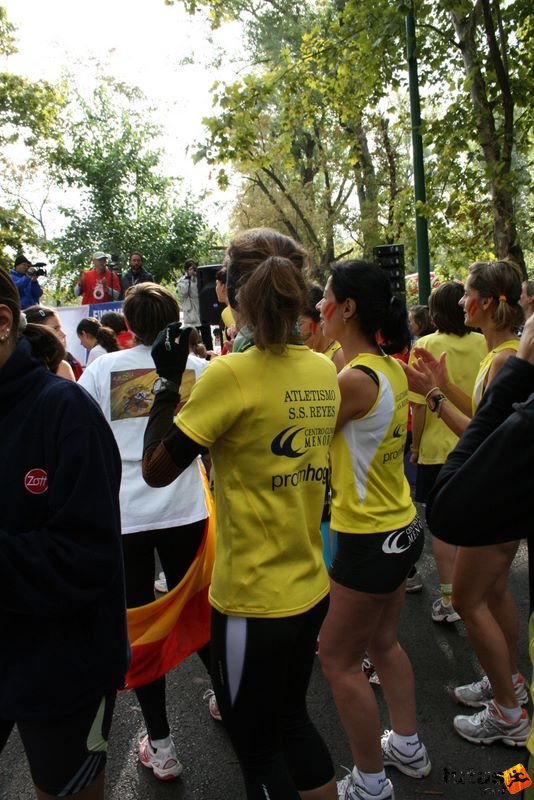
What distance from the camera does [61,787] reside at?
177 cm

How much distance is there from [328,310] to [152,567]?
140 cm

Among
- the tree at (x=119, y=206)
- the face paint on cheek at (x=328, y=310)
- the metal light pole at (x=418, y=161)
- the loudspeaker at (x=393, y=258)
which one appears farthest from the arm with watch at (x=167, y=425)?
the tree at (x=119, y=206)

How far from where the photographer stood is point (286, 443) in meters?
2.04

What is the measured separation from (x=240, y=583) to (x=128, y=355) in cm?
147

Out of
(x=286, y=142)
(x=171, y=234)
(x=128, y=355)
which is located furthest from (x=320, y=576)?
(x=171, y=234)

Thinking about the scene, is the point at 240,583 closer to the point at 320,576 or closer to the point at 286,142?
the point at 320,576

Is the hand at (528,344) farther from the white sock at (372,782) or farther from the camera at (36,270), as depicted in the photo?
the camera at (36,270)

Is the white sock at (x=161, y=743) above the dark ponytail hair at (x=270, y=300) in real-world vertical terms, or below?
below

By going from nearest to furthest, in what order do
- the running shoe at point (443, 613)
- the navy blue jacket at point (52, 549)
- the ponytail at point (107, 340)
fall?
the navy blue jacket at point (52, 549) → the running shoe at point (443, 613) → the ponytail at point (107, 340)

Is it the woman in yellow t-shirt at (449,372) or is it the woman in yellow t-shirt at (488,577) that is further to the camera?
the woman in yellow t-shirt at (449,372)

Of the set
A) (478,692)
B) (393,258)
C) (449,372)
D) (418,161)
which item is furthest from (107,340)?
(393,258)

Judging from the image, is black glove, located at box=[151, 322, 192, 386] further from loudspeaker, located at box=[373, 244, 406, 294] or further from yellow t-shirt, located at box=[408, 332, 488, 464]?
loudspeaker, located at box=[373, 244, 406, 294]

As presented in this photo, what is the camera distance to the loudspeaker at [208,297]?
35.4 ft

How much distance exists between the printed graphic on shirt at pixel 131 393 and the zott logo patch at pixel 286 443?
114 cm
